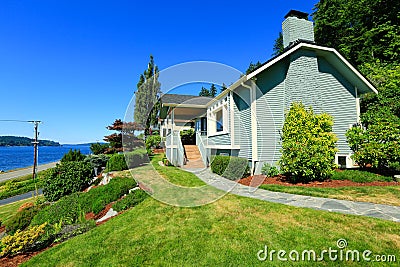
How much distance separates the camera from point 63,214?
6.11 meters

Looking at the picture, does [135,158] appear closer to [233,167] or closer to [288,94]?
[233,167]

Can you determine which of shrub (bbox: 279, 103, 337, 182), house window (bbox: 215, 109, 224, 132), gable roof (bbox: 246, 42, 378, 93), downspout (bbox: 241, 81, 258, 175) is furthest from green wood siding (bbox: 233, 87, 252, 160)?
house window (bbox: 215, 109, 224, 132)

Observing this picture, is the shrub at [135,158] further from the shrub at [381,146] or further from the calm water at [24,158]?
the shrub at [381,146]

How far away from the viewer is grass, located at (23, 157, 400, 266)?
2996mm

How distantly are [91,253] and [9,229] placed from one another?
193 inches

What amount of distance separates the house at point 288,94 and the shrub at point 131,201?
4.47 metres

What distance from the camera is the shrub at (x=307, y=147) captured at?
22.2ft

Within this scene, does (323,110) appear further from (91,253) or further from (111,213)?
(91,253)

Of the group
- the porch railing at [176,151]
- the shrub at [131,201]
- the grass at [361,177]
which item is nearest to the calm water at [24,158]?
the porch railing at [176,151]

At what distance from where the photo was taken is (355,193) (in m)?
5.42

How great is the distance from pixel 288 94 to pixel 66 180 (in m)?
9.86

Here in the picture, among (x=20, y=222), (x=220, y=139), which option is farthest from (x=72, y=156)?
(x=220, y=139)

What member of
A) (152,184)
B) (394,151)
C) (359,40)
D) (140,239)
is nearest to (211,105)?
(152,184)

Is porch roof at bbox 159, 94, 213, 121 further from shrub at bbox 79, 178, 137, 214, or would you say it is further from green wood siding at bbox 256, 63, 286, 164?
shrub at bbox 79, 178, 137, 214
